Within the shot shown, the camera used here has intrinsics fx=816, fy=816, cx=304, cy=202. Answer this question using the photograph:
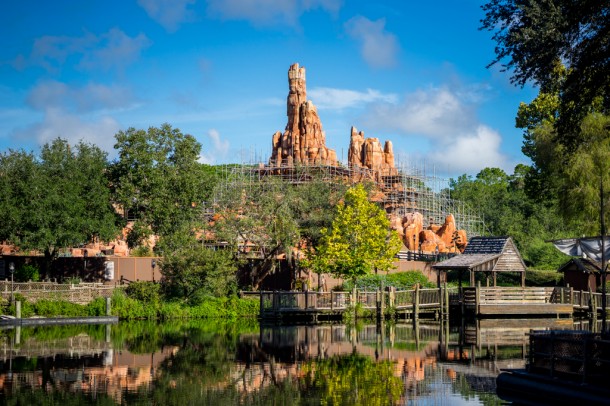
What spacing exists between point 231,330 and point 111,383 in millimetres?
16325

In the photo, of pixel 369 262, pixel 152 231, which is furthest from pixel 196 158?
pixel 369 262

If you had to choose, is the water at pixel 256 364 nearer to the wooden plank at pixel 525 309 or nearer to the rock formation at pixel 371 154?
the wooden plank at pixel 525 309

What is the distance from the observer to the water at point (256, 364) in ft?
73.6

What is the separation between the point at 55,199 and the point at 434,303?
23338 millimetres

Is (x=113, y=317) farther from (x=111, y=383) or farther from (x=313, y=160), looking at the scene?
(x=313, y=160)

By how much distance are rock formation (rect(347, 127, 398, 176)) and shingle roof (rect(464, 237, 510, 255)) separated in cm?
4424

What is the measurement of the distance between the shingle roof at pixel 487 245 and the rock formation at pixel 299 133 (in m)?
45.4

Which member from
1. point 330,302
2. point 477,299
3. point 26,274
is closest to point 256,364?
point 330,302

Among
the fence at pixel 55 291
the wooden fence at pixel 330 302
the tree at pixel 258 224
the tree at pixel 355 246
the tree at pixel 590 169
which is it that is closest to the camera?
the fence at pixel 55 291

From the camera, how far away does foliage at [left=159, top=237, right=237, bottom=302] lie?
47156 mm

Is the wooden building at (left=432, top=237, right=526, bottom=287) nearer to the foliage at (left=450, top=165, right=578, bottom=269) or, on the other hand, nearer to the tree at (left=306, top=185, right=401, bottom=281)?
the tree at (left=306, top=185, right=401, bottom=281)

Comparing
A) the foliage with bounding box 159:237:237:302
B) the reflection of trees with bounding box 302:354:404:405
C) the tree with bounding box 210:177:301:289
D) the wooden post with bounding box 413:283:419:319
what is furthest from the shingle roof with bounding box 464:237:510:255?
the reflection of trees with bounding box 302:354:404:405

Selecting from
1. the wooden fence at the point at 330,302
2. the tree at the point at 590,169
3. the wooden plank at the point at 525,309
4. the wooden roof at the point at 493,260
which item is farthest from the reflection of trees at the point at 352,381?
the tree at the point at 590,169

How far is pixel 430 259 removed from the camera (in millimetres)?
69000
